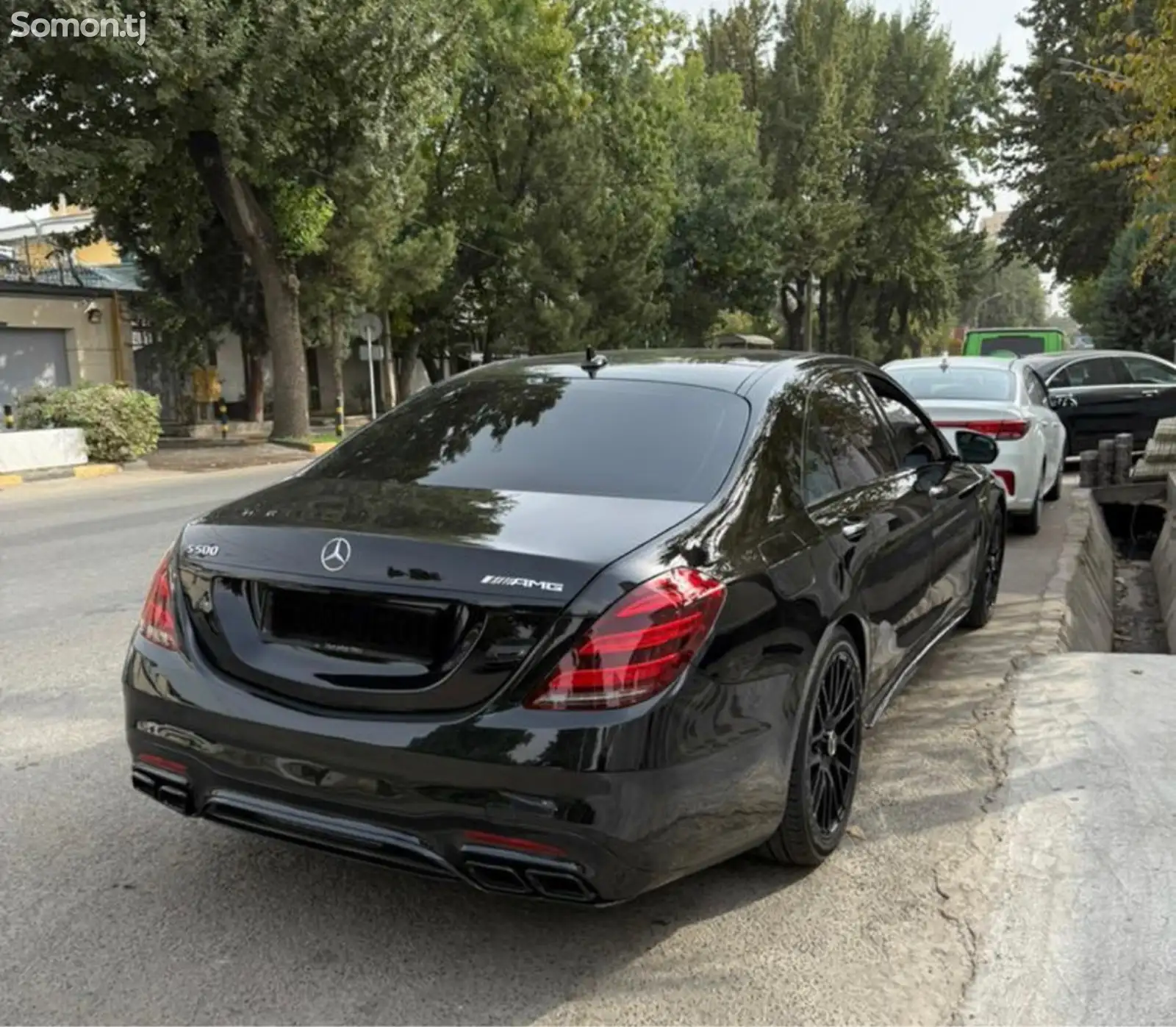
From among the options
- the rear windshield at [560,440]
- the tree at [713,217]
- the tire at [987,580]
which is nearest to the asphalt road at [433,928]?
the rear windshield at [560,440]

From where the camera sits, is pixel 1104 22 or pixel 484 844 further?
pixel 1104 22

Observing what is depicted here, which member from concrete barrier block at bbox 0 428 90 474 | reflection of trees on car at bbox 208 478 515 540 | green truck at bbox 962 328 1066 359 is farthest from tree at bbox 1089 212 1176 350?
reflection of trees on car at bbox 208 478 515 540

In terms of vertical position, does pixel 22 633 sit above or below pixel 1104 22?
below

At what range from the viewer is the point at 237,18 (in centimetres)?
1653

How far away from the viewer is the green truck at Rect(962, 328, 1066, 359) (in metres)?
20.3

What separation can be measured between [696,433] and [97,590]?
18.3 ft

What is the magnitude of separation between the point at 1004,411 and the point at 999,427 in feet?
0.51

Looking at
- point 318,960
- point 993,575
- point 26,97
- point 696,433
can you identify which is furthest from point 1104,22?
point 26,97

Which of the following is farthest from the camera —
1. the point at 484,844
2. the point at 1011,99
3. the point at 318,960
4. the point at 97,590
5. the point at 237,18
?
the point at 1011,99

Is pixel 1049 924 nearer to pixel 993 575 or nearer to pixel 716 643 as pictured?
pixel 716 643

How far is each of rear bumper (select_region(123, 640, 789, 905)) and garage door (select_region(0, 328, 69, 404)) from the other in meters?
22.5

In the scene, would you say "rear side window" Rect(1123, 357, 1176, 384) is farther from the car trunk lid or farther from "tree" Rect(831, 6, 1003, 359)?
"tree" Rect(831, 6, 1003, 359)

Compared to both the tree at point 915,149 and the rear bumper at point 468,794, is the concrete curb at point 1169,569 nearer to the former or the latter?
the rear bumper at point 468,794

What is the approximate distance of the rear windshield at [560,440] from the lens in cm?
A: 326
